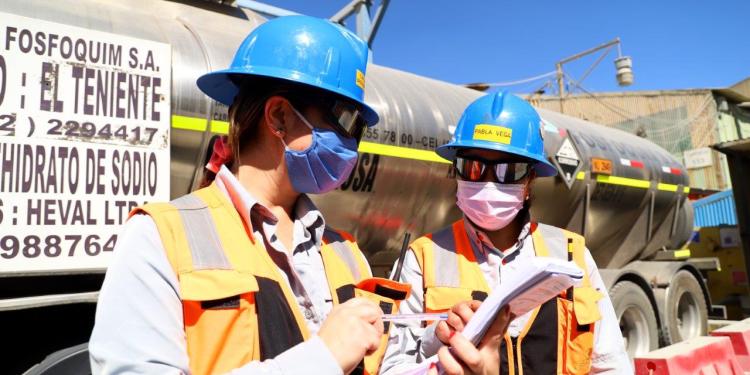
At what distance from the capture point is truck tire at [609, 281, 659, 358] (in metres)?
6.18

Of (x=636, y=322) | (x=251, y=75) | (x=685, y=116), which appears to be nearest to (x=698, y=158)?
(x=685, y=116)

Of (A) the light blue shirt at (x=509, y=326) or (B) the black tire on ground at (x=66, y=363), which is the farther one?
(B) the black tire on ground at (x=66, y=363)

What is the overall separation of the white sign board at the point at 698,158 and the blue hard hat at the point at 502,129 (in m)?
23.5

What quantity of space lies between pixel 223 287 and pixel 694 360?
11.6 feet

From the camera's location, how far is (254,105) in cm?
143

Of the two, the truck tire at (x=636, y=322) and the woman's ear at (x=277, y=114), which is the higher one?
the woman's ear at (x=277, y=114)

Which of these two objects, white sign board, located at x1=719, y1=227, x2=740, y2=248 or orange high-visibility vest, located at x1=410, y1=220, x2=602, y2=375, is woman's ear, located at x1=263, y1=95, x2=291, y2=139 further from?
white sign board, located at x1=719, y1=227, x2=740, y2=248

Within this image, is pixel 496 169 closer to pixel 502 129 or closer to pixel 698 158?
pixel 502 129

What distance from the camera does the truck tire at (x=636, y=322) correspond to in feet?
20.3

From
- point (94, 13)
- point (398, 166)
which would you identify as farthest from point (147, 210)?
point (398, 166)

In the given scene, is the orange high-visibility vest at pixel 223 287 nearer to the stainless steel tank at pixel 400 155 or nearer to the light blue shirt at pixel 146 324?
the light blue shirt at pixel 146 324

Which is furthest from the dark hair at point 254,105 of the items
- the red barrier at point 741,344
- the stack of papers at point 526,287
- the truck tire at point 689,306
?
the truck tire at point 689,306

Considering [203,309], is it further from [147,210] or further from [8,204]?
[8,204]

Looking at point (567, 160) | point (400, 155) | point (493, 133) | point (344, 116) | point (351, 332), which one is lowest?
point (351, 332)
